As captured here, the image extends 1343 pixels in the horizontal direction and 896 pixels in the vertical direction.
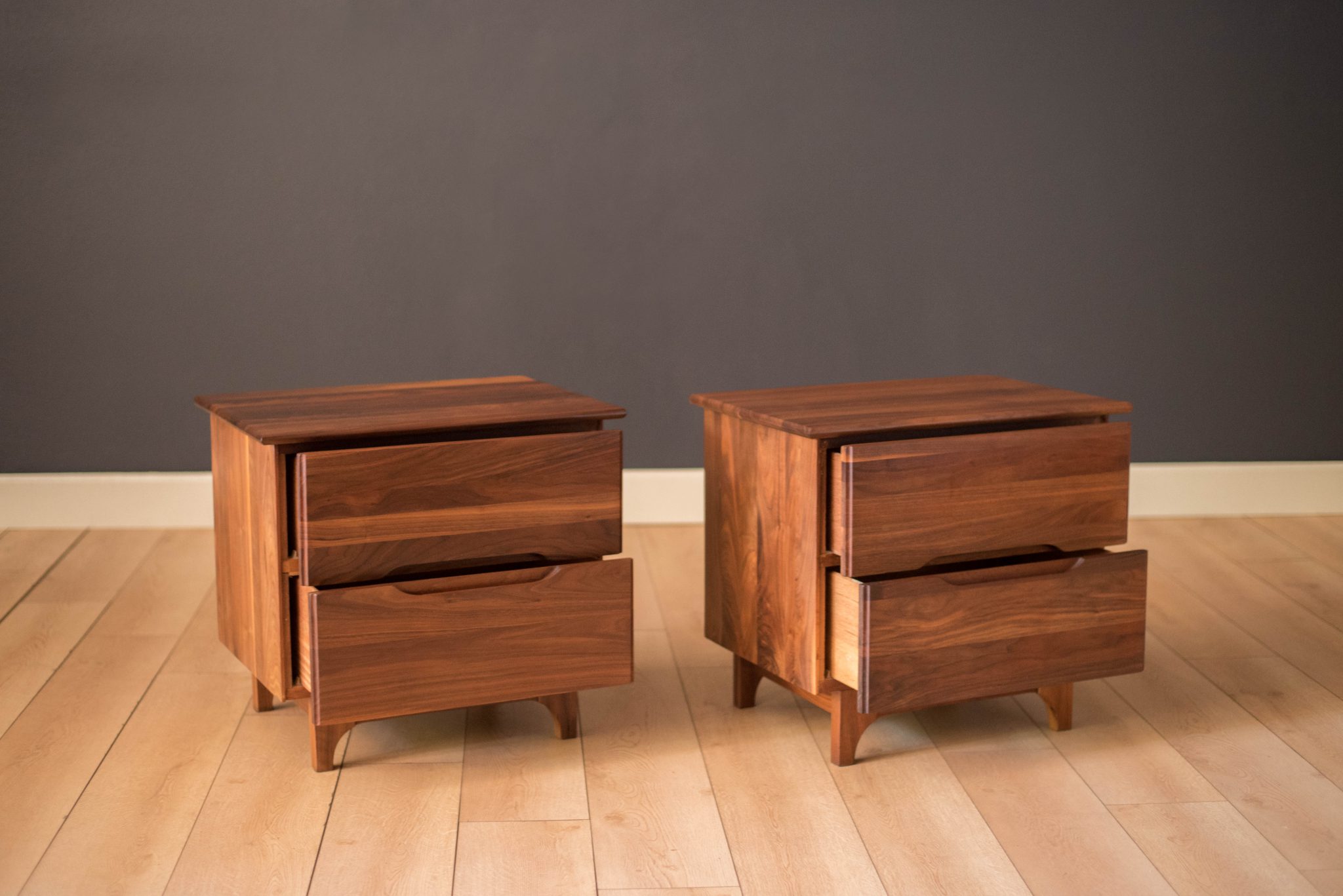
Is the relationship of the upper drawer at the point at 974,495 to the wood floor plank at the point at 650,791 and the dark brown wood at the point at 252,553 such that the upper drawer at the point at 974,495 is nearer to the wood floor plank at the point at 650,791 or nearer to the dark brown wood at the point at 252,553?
the wood floor plank at the point at 650,791

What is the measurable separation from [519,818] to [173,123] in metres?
1.92

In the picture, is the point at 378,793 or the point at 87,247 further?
the point at 87,247

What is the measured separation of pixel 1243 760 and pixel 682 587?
1132 millimetres

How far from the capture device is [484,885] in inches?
60.0

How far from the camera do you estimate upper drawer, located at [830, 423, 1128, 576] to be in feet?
5.74

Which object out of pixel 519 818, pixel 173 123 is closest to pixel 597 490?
pixel 519 818

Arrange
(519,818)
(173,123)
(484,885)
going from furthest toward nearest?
(173,123) < (519,818) < (484,885)

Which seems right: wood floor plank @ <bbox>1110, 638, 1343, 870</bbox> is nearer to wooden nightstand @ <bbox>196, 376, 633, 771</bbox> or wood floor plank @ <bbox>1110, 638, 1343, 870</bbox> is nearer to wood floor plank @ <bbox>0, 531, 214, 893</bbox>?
wooden nightstand @ <bbox>196, 376, 633, 771</bbox>

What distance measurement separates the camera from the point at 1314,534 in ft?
10.2

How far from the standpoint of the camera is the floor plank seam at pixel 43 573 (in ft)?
8.25

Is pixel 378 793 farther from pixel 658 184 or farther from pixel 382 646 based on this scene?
pixel 658 184

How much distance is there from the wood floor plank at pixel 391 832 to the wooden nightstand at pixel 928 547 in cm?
47

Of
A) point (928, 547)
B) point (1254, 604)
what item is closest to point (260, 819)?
point (928, 547)

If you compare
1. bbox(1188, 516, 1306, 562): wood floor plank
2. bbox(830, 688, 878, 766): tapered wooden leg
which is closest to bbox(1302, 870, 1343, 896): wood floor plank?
bbox(830, 688, 878, 766): tapered wooden leg
